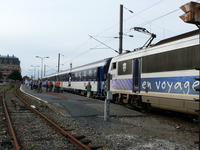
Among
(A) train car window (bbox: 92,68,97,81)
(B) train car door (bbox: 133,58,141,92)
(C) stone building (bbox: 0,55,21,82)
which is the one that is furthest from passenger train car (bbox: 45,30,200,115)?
(C) stone building (bbox: 0,55,21,82)

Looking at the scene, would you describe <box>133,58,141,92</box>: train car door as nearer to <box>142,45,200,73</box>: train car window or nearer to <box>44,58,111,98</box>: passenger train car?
<box>142,45,200,73</box>: train car window

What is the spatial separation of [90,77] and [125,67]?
869cm

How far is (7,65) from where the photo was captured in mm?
138500

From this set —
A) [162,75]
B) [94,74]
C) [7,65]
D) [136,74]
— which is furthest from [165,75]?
[7,65]

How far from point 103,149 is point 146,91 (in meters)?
5.83

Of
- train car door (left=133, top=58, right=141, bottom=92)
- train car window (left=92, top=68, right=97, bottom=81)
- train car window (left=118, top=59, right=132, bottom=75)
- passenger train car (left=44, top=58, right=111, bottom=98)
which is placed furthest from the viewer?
train car window (left=92, top=68, right=97, bottom=81)

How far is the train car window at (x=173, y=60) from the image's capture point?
826 cm

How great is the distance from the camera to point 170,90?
9.36 m

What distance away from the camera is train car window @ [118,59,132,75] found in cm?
1284

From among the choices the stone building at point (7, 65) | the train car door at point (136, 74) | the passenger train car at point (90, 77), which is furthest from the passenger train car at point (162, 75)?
the stone building at point (7, 65)

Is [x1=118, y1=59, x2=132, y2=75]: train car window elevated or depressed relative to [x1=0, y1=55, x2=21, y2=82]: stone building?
depressed

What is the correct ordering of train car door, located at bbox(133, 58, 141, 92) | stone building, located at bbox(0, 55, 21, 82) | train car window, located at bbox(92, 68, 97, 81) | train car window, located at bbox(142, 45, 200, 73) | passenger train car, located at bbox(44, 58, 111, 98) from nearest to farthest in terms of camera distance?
train car window, located at bbox(142, 45, 200, 73) → train car door, located at bbox(133, 58, 141, 92) → passenger train car, located at bbox(44, 58, 111, 98) → train car window, located at bbox(92, 68, 97, 81) → stone building, located at bbox(0, 55, 21, 82)

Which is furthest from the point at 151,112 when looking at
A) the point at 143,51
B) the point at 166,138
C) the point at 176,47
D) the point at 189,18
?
the point at 189,18

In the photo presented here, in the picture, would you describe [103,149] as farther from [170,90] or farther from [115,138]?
[170,90]
